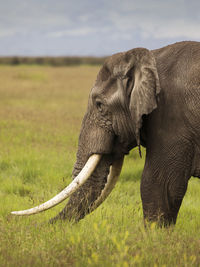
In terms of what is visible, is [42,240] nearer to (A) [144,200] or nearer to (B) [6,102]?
(A) [144,200]

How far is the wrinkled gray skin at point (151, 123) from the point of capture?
13.8 feet

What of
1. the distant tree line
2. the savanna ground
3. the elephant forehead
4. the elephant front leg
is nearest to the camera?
the savanna ground

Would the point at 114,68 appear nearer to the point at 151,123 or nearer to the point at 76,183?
the point at 151,123

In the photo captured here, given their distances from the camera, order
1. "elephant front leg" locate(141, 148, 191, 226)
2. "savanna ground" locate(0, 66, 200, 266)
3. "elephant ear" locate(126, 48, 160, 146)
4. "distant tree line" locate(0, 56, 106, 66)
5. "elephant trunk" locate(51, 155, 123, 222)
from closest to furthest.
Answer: "savanna ground" locate(0, 66, 200, 266), "elephant ear" locate(126, 48, 160, 146), "elephant front leg" locate(141, 148, 191, 226), "elephant trunk" locate(51, 155, 123, 222), "distant tree line" locate(0, 56, 106, 66)

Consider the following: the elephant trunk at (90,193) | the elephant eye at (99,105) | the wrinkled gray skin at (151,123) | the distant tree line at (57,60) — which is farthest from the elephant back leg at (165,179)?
the distant tree line at (57,60)

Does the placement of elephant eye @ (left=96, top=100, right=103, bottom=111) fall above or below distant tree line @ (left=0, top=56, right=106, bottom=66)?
above

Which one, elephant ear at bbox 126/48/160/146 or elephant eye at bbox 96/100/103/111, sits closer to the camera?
elephant ear at bbox 126/48/160/146

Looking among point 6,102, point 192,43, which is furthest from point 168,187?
point 6,102

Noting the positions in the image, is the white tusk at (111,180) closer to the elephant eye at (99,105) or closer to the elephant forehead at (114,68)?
the elephant eye at (99,105)

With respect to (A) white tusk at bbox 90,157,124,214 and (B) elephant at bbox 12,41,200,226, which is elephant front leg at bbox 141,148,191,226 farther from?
(A) white tusk at bbox 90,157,124,214

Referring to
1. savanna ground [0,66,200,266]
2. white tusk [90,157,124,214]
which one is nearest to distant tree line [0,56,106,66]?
savanna ground [0,66,200,266]

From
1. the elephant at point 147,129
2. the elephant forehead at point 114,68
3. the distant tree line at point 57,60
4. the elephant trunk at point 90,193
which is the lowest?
the distant tree line at point 57,60

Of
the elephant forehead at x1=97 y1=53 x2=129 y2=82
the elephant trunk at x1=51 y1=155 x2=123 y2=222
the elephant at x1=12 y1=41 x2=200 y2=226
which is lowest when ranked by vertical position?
the elephant trunk at x1=51 y1=155 x2=123 y2=222

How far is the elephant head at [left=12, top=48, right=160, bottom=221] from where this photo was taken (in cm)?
435
